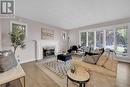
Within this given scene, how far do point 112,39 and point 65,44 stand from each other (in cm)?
416

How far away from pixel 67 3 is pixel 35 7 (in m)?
1.53

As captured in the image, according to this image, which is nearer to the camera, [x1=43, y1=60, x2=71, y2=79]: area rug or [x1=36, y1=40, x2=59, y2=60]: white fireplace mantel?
[x1=43, y1=60, x2=71, y2=79]: area rug

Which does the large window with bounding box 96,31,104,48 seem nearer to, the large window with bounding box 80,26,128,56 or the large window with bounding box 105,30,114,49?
the large window with bounding box 80,26,128,56

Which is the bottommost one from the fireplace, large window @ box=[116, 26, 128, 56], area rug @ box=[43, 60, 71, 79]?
area rug @ box=[43, 60, 71, 79]

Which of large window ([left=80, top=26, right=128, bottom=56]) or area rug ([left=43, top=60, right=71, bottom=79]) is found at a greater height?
large window ([left=80, top=26, right=128, bottom=56])

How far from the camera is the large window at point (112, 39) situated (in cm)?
618

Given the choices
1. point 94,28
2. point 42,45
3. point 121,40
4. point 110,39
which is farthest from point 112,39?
point 42,45

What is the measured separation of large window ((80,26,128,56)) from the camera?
6180 millimetres

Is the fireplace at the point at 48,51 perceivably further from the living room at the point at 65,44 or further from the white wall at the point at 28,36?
→ the white wall at the point at 28,36

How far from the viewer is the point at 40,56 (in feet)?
23.9

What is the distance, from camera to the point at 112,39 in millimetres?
6746

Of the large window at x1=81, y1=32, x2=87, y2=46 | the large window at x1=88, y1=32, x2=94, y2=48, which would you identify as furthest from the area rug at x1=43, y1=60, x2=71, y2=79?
the large window at x1=81, y1=32, x2=87, y2=46

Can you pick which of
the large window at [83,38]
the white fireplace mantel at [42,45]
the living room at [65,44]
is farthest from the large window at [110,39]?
the white fireplace mantel at [42,45]

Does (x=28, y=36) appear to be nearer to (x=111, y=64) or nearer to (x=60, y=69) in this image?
(x=60, y=69)
